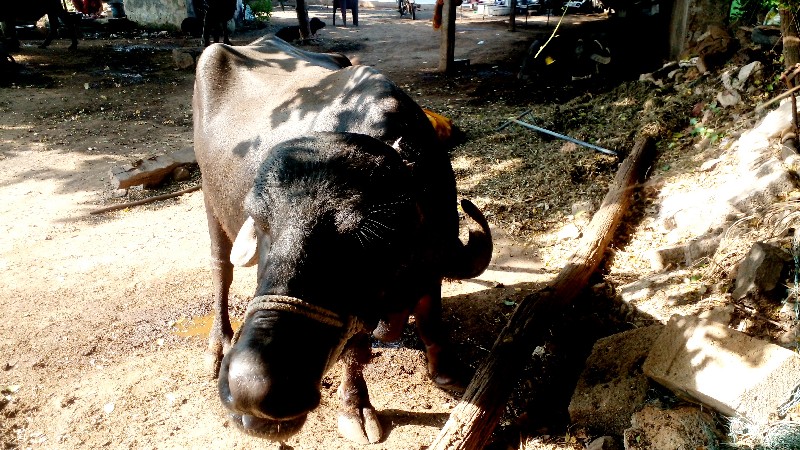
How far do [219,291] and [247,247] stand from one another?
1.60m

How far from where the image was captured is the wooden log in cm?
253

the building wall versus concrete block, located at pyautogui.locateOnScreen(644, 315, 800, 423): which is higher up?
the building wall

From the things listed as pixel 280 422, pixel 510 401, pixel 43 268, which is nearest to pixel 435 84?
pixel 43 268

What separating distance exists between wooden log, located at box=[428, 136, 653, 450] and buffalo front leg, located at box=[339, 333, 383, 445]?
0.57 m

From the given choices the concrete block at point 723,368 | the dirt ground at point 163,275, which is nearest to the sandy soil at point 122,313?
the dirt ground at point 163,275

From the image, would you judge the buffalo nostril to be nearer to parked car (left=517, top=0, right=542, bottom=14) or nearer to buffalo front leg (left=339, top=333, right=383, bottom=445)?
buffalo front leg (left=339, top=333, right=383, bottom=445)

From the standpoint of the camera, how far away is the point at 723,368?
2465 mm

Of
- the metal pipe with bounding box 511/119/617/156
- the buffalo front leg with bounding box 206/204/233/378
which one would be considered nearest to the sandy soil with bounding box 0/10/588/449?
the buffalo front leg with bounding box 206/204/233/378

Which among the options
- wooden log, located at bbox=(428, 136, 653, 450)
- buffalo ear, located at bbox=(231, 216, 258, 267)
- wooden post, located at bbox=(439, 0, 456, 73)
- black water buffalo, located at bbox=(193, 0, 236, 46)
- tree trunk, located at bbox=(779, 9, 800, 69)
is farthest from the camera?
black water buffalo, located at bbox=(193, 0, 236, 46)

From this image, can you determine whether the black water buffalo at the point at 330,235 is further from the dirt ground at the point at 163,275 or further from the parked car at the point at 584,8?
the parked car at the point at 584,8

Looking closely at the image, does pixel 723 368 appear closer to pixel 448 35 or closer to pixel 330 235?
pixel 330 235

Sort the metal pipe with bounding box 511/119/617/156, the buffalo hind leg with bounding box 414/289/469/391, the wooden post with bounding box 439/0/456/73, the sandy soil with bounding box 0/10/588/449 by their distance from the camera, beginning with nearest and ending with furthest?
the sandy soil with bounding box 0/10/588/449 → the buffalo hind leg with bounding box 414/289/469/391 → the metal pipe with bounding box 511/119/617/156 → the wooden post with bounding box 439/0/456/73

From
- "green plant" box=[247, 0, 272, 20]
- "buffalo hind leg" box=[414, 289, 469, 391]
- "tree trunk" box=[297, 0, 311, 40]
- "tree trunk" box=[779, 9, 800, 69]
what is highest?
"green plant" box=[247, 0, 272, 20]

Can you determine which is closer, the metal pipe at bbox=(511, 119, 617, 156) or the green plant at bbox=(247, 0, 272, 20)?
the metal pipe at bbox=(511, 119, 617, 156)
